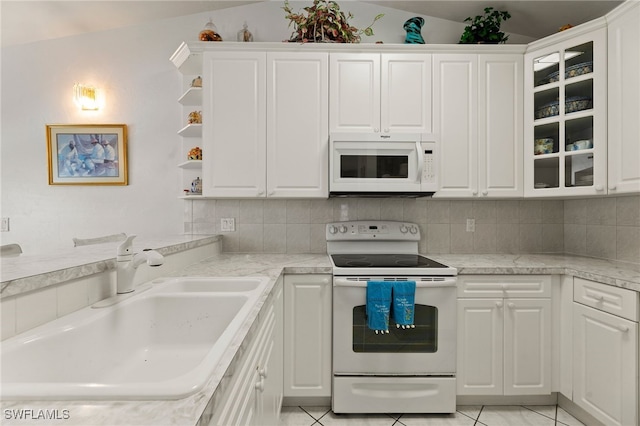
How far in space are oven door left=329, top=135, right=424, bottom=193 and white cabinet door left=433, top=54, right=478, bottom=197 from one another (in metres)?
0.25

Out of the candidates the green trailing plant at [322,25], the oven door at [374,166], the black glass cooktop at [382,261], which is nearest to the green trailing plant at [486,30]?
the green trailing plant at [322,25]

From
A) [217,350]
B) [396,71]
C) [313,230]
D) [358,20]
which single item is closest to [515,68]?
[396,71]

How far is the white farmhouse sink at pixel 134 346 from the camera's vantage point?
531 millimetres

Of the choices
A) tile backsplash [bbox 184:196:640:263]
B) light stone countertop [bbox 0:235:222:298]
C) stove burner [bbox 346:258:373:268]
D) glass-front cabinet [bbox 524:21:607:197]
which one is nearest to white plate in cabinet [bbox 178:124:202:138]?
tile backsplash [bbox 184:196:640:263]

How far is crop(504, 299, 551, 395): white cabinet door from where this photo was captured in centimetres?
185

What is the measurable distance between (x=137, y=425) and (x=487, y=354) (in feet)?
6.47

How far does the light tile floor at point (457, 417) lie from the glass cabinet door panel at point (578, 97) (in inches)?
73.8

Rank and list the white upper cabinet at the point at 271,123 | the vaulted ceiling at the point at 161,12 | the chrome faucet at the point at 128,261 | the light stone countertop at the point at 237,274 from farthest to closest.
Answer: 1. the vaulted ceiling at the point at 161,12
2. the white upper cabinet at the point at 271,123
3. the chrome faucet at the point at 128,261
4. the light stone countertop at the point at 237,274

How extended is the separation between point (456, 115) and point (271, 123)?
4.28 feet

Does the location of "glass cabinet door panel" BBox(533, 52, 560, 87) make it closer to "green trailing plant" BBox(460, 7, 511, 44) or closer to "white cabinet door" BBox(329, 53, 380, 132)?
"green trailing plant" BBox(460, 7, 511, 44)

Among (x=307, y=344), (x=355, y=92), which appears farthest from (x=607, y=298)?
(x=355, y=92)

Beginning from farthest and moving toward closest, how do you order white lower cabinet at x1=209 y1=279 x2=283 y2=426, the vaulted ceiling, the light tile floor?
1. the vaulted ceiling
2. the light tile floor
3. white lower cabinet at x1=209 y1=279 x2=283 y2=426

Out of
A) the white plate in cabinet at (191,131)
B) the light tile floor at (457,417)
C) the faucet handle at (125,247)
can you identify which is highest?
the white plate in cabinet at (191,131)

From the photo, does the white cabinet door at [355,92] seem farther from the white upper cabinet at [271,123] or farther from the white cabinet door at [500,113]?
Result: the white cabinet door at [500,113]
